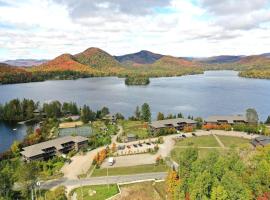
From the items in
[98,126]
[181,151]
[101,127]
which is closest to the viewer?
[181,151]

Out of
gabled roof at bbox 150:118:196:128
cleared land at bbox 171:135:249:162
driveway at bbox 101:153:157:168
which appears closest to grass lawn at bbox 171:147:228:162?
cleared land at bbox 171:135:249:162

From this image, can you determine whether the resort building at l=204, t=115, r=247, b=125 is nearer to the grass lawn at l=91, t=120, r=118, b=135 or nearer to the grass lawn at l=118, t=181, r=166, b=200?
the grass lawn at l=91, t=120, r=118, b=135

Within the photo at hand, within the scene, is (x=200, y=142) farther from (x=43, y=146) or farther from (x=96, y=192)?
(x=43, y=146)

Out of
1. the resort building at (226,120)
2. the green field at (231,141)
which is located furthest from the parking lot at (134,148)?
the resort building at (226,120)

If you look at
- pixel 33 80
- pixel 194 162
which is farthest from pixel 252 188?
pixel 33 80

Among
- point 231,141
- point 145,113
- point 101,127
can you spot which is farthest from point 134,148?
point 145,113
